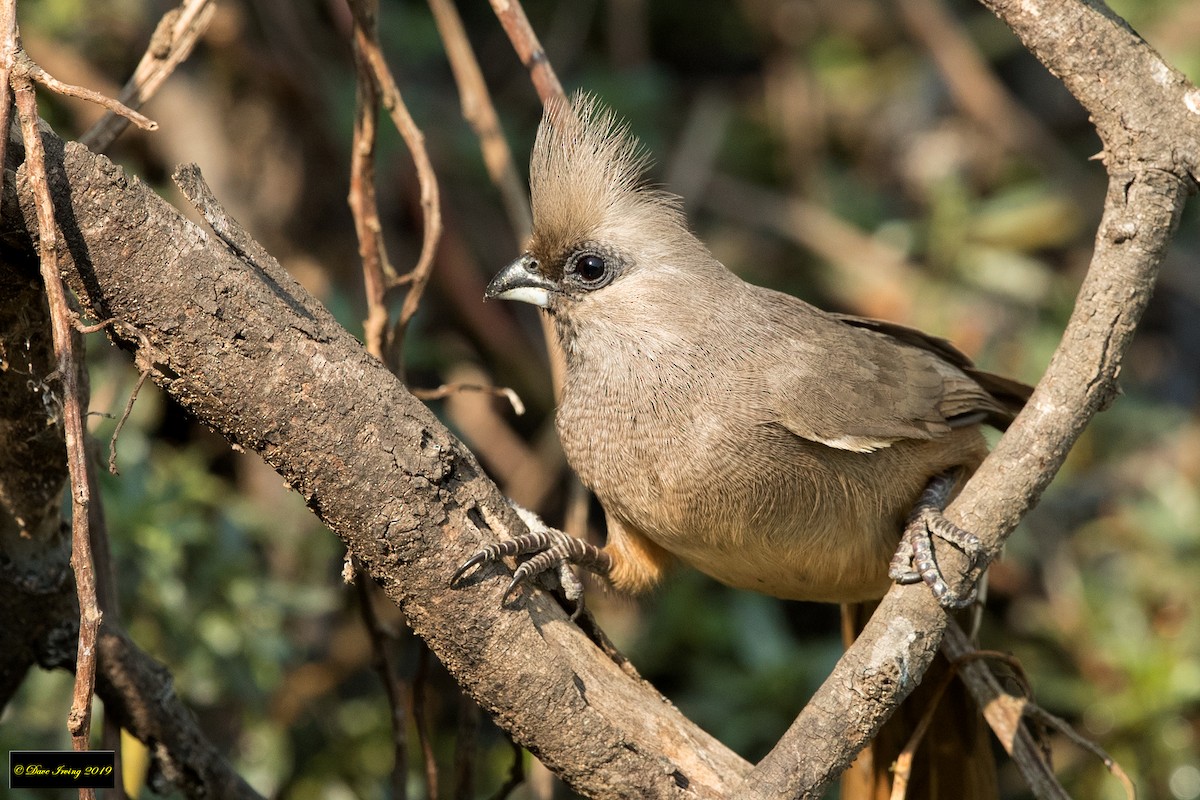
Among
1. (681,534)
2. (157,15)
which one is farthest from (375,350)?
(157,15)

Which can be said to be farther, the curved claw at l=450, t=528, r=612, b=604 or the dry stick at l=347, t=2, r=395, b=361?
the dry stick at l=347, t=2, r=395, b=361

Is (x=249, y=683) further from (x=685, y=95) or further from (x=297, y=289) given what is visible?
(x=685, y=95)

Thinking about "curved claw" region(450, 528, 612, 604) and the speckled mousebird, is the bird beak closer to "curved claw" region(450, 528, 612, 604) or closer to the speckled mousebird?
the speckled mousebird

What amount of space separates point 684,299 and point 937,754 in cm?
135

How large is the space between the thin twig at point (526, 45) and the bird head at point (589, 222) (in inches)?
2.8

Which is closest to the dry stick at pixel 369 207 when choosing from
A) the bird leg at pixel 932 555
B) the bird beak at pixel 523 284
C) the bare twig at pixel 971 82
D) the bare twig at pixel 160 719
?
the bird beak at pixel 523 284

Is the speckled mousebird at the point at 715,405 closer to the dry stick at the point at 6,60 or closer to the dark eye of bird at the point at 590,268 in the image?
the dark eye of bird at the point at 590,268

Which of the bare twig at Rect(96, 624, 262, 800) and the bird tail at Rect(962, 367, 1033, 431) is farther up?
the bird tail at Rect(962, 367, 1033, 431)

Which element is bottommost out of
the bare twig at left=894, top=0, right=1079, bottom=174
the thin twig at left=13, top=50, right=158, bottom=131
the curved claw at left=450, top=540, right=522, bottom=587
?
the curved claw at left=450, top=540, right=522, bottom=587

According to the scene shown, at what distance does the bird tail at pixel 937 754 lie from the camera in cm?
304

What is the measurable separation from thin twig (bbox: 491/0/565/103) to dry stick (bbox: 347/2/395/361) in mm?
327

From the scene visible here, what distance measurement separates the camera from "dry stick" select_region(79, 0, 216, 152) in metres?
2.60

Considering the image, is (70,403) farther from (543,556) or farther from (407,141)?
(407,141)

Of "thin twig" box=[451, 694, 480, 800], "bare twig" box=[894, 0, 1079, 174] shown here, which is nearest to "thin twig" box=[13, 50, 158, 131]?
"thin twig" box=[451, 694, 480, 800]
